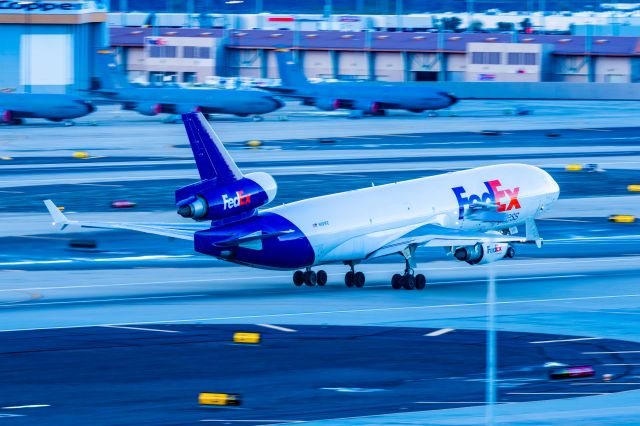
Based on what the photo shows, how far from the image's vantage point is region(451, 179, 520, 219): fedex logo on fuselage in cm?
5506

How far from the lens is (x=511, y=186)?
5800cm

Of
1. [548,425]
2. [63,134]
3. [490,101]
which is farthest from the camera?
[490,101]

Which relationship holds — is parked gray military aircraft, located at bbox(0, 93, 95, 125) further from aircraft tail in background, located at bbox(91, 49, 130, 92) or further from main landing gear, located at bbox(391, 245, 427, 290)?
main landing gear, located at bbox(391, 245, 427, 290)

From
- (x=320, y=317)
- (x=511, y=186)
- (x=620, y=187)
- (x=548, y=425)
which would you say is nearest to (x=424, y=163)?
(x=620, y=187)

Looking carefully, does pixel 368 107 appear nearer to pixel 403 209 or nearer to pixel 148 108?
pixel 148 108

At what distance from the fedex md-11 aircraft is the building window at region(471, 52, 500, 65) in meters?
141

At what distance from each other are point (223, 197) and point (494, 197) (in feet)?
48.6

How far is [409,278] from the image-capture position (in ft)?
170

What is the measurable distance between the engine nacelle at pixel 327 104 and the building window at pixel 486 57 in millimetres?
48689

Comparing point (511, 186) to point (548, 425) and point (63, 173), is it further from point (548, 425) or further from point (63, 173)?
point (63, 173)

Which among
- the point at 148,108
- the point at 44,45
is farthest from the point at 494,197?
the point at 44,45

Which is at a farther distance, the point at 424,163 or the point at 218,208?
the point at 424,163

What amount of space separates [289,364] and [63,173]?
2438 inches

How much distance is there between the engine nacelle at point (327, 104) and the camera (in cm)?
15388
